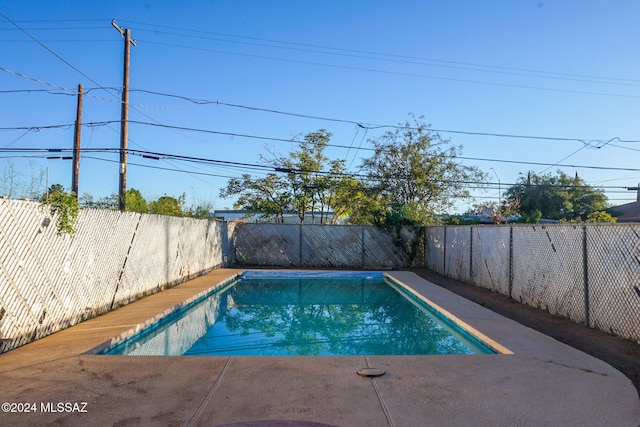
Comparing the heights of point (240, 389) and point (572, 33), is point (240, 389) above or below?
below

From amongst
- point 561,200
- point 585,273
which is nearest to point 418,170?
point 585,273

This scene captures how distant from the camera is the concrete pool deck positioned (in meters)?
3.64

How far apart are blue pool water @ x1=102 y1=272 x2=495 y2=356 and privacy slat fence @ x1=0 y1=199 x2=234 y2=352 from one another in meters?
1.16

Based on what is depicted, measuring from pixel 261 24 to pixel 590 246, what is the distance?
40.0 ft

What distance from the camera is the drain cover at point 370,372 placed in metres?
4.72

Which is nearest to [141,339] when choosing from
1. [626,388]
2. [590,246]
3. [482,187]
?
[626,388]

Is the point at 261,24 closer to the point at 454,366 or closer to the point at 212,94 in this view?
the point at 212,94

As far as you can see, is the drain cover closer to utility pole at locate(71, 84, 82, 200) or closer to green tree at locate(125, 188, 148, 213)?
green tree at locate(125, 188, 148, 213)

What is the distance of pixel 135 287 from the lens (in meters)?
9.77

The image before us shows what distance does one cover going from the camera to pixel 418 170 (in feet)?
70.9

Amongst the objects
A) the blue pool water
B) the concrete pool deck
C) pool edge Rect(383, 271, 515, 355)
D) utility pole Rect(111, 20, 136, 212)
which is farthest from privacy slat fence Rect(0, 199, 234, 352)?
pool edge Rect(383, 271, 515, 355)

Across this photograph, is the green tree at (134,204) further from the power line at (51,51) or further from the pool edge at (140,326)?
the pool edge at (140,326)

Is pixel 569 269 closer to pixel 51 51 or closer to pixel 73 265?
pixel 73 265

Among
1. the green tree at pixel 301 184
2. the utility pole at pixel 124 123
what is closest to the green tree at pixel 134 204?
the utility pole at pixel 124 123
